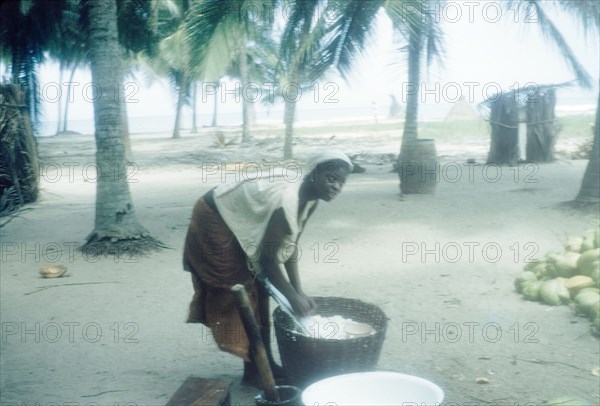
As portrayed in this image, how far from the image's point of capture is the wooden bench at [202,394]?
9.28 feet

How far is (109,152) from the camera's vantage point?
6.73 meters

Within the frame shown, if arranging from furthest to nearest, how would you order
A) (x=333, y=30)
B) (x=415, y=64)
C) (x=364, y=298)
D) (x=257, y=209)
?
(x=415, y=64) < (x=333, y=30) < (x=364, y=298) < (x=257, y=209)

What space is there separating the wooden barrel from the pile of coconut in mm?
4306

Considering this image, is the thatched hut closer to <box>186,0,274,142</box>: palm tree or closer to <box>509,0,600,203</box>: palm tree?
<box>509,0,600,203</box>: palm tree

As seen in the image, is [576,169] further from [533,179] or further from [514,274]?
[514,274]

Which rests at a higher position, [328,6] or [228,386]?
[328,6]

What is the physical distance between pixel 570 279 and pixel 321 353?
2854 millimetres

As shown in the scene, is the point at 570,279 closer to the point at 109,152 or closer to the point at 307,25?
the point at 109,152

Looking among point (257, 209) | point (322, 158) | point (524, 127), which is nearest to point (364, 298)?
point (257, 209)

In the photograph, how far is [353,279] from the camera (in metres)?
5.85

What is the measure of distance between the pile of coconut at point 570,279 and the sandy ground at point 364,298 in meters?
0.11

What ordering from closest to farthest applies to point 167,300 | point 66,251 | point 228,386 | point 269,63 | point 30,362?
point 228,386 → point 30,362 → point 167,300 → point 66,251 → point 269,63

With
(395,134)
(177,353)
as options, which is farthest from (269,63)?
(177,353)

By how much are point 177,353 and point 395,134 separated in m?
22.7
